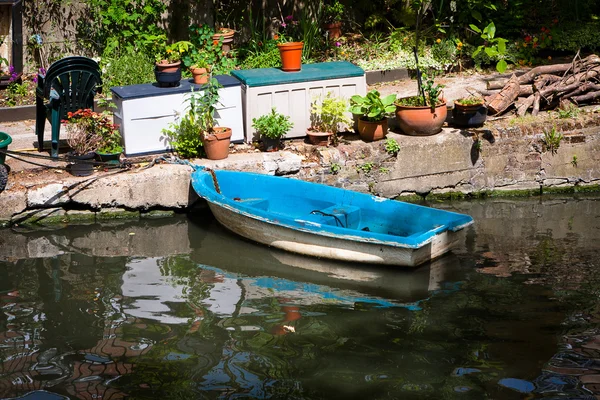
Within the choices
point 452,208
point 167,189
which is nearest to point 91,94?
point 167,189

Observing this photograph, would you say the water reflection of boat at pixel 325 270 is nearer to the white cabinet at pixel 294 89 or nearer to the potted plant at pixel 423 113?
the white cabinet at pixel 294 89

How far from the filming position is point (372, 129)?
37.0 ft

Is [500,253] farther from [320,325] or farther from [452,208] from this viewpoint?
[320,325]

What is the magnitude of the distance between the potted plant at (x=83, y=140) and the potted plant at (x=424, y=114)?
3962 millimetres

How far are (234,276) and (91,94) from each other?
11.7 ft

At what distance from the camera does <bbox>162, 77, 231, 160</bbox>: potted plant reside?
1099 cm

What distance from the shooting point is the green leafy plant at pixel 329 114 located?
11.3 meters

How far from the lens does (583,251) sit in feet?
31.6

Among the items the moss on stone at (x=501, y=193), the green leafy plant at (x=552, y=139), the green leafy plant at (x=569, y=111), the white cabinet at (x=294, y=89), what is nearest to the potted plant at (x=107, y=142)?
the white cabinet at (x=294, y=89)

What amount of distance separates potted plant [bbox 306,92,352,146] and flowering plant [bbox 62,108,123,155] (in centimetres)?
256

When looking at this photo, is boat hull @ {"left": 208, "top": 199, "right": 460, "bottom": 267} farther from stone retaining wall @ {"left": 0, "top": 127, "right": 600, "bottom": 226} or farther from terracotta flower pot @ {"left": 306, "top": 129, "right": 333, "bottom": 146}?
terracotta flower pot @ {"left": 306, "top": 129, "right": 333, "bottom": 146}

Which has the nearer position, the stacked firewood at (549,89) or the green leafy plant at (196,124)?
the green leafy plant at (196,124)

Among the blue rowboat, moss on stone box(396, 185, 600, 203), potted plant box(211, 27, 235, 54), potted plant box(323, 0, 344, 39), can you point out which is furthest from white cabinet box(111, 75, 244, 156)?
potted plant box(323, 0, 344, 39)

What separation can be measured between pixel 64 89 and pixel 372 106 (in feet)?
13.0
